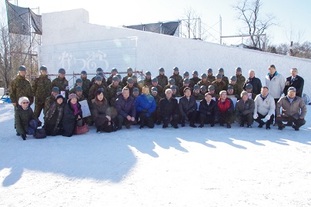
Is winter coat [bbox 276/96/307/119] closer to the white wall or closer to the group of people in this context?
the group of people

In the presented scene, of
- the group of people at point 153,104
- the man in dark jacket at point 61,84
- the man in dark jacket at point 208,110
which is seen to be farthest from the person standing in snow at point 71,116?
the man in dark jacket at point 208,110

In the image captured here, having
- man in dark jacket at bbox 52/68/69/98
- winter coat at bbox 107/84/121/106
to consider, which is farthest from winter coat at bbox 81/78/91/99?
winter coat at bbox 107/84/121/106

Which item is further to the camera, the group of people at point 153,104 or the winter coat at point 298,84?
the winter coat at point 298,84

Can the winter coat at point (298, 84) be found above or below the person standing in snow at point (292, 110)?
above

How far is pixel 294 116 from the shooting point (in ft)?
21.7

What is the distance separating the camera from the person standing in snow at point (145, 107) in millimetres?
7141

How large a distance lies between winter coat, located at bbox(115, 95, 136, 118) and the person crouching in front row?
1.98 metres

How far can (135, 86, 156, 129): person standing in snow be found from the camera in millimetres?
7141

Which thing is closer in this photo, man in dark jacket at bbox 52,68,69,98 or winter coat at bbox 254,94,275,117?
winter coat at bbox 254,94,275,117

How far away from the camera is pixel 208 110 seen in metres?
7.27

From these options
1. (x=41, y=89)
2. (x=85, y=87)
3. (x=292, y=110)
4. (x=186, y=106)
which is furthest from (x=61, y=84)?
(x=292, y=110)

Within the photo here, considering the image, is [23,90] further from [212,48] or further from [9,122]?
[212,48]

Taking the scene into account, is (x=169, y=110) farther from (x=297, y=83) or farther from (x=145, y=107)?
(x=297, y=83)

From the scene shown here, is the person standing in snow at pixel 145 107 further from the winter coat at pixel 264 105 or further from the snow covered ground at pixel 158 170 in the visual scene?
the winter coat at pixel 264 105
